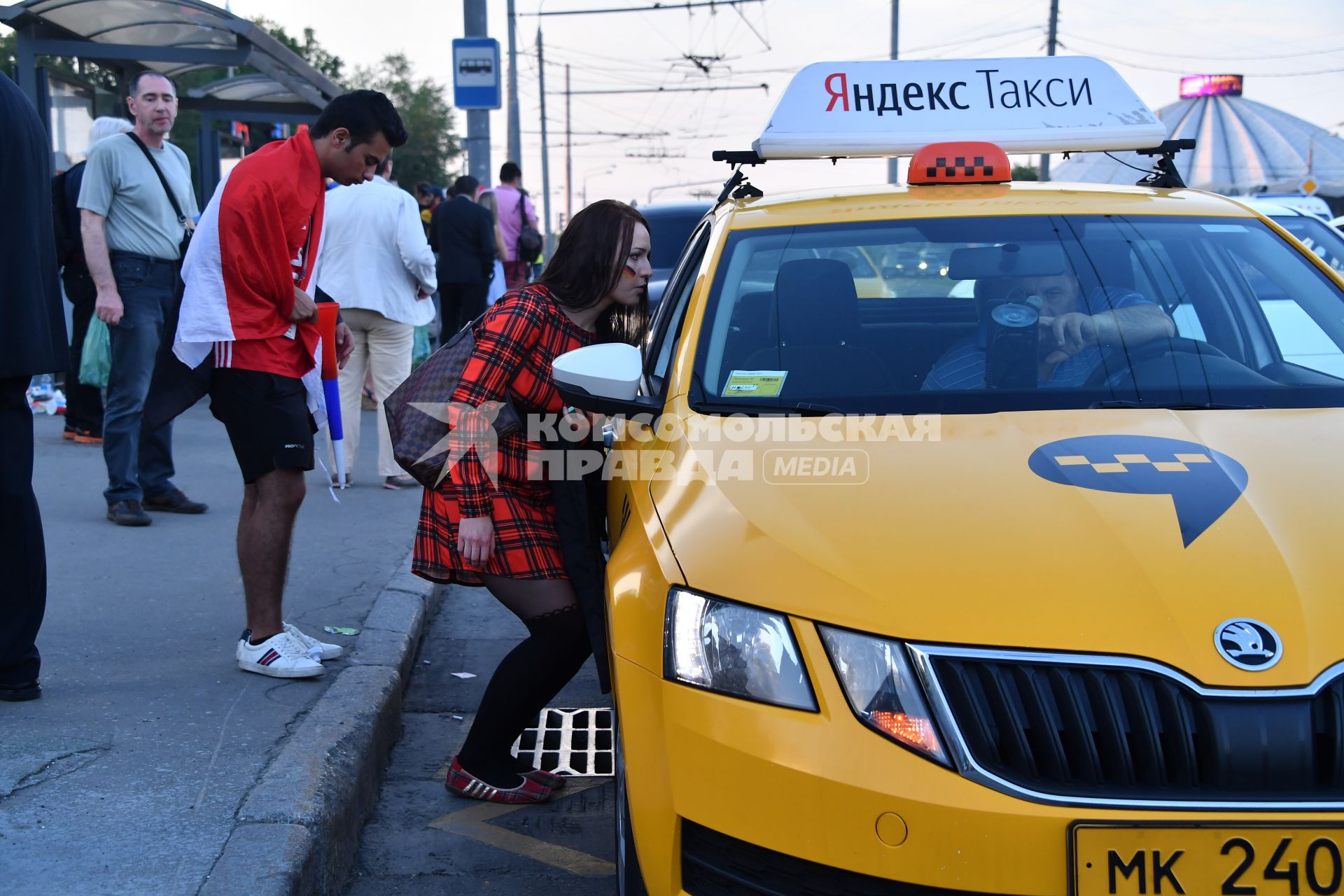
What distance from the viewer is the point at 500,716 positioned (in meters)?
3.44

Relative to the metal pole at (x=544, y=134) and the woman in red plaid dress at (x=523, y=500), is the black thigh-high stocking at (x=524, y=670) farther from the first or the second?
the metal pole at (x=544, y=134)

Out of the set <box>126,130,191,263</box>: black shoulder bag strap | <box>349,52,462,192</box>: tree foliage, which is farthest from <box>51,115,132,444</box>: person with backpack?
<box>349,52,462,192</box>: tree foliage

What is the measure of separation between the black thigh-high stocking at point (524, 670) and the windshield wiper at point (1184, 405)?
4.53 feet

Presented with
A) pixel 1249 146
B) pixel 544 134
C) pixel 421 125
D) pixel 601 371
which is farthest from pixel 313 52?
pixel 601 371

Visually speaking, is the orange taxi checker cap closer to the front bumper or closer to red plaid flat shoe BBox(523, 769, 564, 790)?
red plaid flat shoe BBox(523, 769, 564, 790)

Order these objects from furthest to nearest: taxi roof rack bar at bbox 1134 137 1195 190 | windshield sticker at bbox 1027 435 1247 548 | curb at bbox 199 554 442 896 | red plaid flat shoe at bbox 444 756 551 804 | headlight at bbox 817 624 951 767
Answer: taxi roof rack bar at bbox 1134 137 1195 190
red plaid flat shoe at bbox 444 756 551 804
curb at bbox 199 554 442 896
windshield sticker at bbox 1027 435 1247 548
headlight at bbox 817 624 951 767

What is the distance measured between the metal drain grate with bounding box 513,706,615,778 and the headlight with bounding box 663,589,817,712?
1.67m

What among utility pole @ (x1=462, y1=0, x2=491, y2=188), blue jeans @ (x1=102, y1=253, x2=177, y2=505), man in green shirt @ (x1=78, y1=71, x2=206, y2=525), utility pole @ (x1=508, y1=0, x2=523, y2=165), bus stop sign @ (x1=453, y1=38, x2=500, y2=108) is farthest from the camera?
utility pole @ (x1=508, y1=0, x2=523, y2=165)

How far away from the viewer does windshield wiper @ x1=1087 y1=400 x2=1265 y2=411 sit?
2785 millimetres

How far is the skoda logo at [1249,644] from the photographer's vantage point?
1.95 metres

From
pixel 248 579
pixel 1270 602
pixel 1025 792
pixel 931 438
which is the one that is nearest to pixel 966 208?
pixel 931 438

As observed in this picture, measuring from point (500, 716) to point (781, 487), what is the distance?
1.31m

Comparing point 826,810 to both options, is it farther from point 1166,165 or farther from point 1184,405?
point 1166,165

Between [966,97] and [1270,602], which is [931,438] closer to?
[1270,602]
